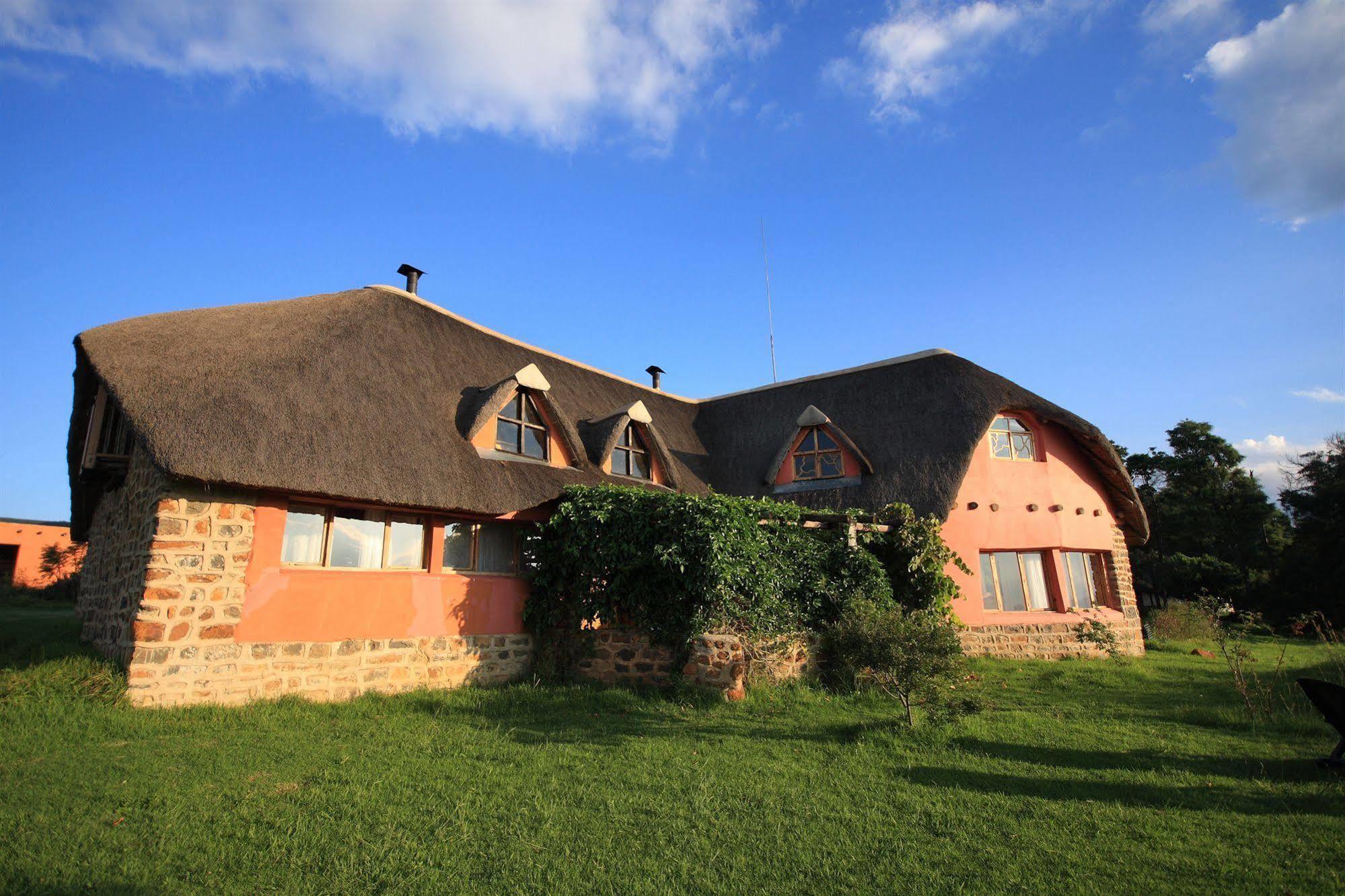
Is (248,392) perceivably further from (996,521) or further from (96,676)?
(996,521)

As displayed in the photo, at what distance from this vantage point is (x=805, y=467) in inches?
590

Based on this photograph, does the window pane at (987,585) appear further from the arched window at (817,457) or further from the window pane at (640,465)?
the window pane at (640,465)

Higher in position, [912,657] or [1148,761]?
[912,657]

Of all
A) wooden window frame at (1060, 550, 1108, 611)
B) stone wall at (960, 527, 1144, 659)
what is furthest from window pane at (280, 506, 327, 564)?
wooden window frame at (1060, 550, 1108, 611)

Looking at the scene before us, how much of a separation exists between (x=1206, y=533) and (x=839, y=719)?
30.3 m

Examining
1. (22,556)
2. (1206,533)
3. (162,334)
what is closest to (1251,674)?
(162,334)

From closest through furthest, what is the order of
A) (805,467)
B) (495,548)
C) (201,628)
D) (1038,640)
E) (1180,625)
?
(201,628) → (495,548) → (1038,640) → (805,467) → (1180,625)

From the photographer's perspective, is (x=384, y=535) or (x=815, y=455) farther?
(x=815, y=455)

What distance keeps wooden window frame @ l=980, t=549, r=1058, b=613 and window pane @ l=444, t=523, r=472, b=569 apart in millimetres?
9610

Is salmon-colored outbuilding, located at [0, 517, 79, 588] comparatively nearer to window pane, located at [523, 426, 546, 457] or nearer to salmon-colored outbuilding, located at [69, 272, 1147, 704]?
salmon-colored outbuilding, located at [69, 272, 1147, 704]

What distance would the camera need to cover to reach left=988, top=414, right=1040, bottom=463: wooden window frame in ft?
46.1

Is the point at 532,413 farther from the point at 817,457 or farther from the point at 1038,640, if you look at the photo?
the point at 1038,640

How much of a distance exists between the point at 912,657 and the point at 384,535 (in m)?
7.04

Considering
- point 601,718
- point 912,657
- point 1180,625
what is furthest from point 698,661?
point 1180,625
